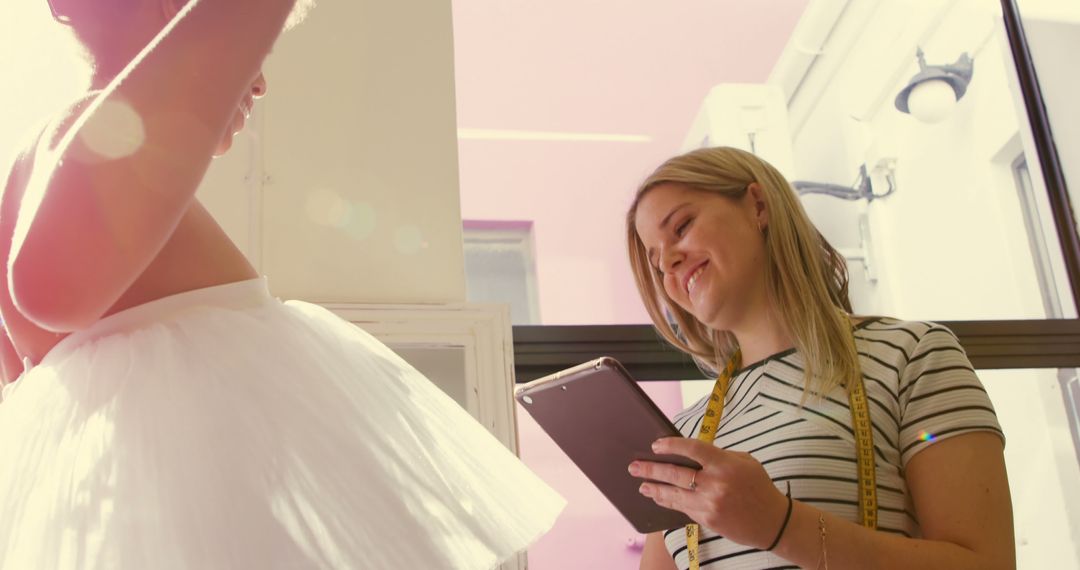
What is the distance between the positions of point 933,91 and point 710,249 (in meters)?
1.22

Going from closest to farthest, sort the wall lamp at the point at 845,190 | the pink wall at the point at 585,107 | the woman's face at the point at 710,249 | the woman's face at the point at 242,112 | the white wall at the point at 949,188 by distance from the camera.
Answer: the woman's face at the point at 242,112 → the woman's face at the point at 710,249 → the pink wall at the point at 585,107 → the white wall at the point at 949,188 → the wall lamp at the point at 845,190

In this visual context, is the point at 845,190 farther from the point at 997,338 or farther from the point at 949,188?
the point at 997,338

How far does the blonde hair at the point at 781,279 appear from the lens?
1261mm

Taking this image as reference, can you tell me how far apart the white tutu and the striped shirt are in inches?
23.1

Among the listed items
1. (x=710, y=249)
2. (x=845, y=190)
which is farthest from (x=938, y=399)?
(x=845, y=190)

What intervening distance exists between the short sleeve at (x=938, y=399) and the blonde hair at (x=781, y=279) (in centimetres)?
7

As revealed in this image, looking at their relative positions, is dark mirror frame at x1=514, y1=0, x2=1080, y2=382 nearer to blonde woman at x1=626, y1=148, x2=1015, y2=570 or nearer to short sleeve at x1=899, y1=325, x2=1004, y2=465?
blonde woman at x1=626, y1=148, x2=1015, y2=570

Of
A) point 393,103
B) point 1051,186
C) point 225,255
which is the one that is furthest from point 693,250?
point 1051,186

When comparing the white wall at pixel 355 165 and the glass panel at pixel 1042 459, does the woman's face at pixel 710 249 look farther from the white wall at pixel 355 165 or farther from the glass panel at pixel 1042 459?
the glass panel at pixel 1042 459

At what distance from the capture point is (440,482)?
1.96 ft

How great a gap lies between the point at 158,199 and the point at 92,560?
18 centimetres

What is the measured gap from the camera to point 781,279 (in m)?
1.36

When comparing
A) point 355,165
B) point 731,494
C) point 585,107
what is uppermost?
point 585,107

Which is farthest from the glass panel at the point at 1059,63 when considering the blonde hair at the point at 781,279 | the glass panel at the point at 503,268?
the glass panel at the point at 503,268
